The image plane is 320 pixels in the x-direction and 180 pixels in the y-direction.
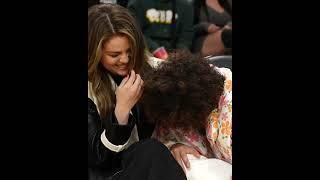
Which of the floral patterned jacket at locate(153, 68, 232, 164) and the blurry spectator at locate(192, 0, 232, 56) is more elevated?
the blurry spectator at locate(192, 0, 232, 56)

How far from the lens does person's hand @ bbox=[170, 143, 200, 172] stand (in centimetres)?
125

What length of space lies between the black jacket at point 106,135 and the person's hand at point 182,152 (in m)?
0.07

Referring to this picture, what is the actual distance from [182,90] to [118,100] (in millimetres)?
132

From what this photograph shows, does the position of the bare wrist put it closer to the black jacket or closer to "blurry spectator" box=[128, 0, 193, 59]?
the black jacket

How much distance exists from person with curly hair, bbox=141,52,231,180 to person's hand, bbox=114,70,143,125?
0.05 feet

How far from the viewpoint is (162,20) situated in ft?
3.98

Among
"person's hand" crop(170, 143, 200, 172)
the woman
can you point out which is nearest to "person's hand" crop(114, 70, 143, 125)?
the woman

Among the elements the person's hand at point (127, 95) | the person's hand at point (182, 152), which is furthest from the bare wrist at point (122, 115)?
the person's hand at point (182, 152)

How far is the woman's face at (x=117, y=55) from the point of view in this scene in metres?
1.21

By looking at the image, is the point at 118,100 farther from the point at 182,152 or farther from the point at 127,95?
the point at 182,152
